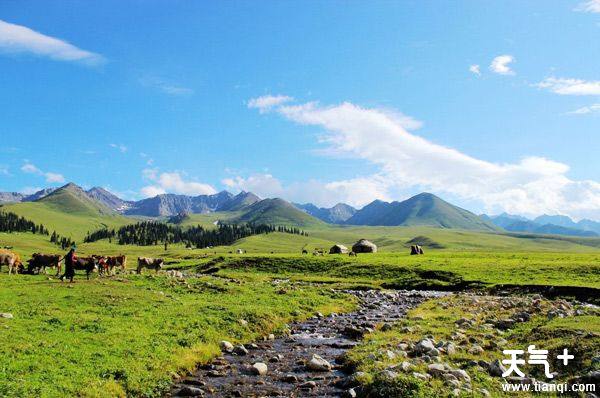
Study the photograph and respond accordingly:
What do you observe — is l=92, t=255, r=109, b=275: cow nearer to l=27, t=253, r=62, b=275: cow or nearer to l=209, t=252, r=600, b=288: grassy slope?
l=27, t=253, r=62, b=275: cow

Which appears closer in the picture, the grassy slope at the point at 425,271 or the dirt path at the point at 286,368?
the dirt path at the point at 286,368

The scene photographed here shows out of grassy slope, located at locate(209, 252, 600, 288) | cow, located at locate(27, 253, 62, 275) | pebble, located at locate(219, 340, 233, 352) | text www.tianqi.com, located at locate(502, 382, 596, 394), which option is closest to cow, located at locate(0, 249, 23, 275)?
cow, located at locate(27, 253, 62, 275)

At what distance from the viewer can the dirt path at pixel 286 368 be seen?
58.6 feet

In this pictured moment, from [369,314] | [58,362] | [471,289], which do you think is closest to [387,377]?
[58,362]

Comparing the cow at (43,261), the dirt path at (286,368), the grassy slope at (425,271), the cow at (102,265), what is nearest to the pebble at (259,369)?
the dirt path at (286,368)

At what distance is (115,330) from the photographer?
77.5 feet

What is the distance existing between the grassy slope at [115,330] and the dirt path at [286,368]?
Result: 1312 millimetres

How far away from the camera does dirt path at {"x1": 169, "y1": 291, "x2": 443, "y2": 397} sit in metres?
17.9

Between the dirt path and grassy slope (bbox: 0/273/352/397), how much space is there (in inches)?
51.7

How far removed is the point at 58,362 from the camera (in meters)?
18.0

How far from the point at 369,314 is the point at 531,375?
22539mm

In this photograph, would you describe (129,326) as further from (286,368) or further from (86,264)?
(86,264)

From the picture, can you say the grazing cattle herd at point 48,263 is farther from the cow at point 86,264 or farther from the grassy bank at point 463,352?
the grassy bank at point 463,352

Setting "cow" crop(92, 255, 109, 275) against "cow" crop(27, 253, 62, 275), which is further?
"cow" crop(92, 255, 109, 275)
